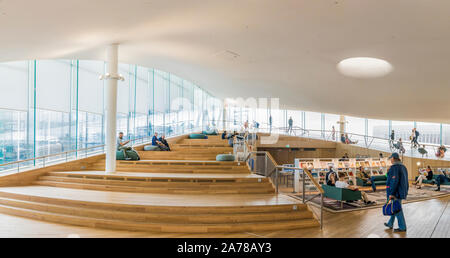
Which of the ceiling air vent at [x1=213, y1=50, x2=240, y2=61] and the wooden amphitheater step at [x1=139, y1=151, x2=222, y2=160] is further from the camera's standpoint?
the wooden amphitheater step at [x1=139, y1=151, x2=222, y2=160]

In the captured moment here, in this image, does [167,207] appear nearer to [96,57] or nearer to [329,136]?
[96,57]

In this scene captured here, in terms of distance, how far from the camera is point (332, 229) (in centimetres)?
557

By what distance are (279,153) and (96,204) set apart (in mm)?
16790

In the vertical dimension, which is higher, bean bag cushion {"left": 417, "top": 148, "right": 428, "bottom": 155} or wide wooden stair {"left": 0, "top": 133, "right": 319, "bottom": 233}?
bean bag cushion {"left": 417, "top": 148, "right": 428, "bottom": 155}

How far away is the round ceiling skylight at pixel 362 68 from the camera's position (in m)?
9.30

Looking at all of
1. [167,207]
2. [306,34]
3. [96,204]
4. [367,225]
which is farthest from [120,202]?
[306,34]

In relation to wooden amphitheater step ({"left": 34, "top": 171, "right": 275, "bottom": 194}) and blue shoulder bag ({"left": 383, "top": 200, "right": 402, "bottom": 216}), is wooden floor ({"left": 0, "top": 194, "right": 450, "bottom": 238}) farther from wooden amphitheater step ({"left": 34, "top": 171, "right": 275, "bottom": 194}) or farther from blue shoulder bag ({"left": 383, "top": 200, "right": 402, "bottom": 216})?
wooden amphitheater step ({"left": 34, "top": 171, "right": 275, "bottom": 194})

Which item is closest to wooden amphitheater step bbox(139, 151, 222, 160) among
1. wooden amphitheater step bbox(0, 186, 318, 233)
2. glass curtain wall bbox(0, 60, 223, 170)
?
glass curtain wall bbox(0, 60, 223, 170)

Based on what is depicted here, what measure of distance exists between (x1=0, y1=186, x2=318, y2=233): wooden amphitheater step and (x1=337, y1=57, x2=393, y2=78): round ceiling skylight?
562 centimetres

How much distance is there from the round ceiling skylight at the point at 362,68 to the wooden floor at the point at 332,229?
15.2ft

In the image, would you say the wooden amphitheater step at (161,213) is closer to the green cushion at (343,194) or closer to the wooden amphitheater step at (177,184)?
the wooden amphitheater step at (177,184)

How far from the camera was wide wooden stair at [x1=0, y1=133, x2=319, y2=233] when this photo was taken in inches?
204

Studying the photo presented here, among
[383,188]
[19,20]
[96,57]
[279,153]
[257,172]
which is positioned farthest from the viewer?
[279,153]
